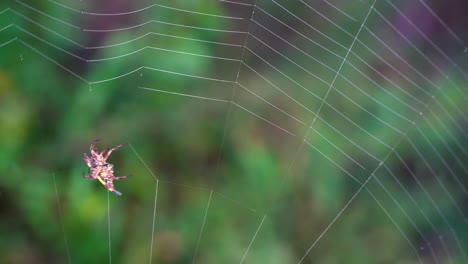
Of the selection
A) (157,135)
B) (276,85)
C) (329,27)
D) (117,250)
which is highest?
(329,27)

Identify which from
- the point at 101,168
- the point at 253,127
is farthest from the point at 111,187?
the point at 253,127

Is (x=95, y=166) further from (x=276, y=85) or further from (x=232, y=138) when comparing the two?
(x=276, y=85)

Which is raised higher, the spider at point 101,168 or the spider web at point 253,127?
the spider web at point 253,127

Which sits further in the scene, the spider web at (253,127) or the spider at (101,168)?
the spider at (101,168)

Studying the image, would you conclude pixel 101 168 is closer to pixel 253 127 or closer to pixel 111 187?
pixel 111 187

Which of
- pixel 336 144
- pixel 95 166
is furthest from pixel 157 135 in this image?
pixel 336 144
